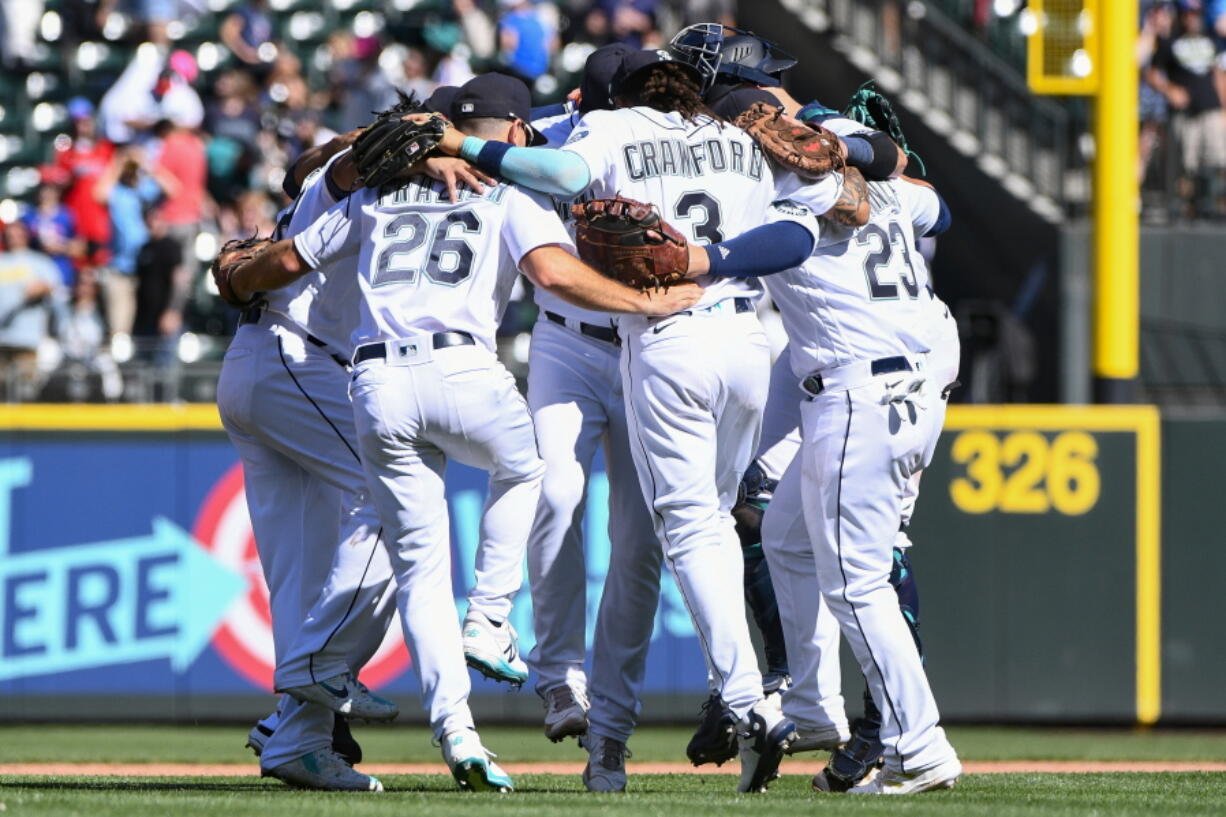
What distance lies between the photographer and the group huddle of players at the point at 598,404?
5.22 metres

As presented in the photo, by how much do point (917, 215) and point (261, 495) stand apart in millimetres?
2201

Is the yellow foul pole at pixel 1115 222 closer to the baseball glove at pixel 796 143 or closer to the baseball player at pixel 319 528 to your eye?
the baseball glove at pixel 796 143

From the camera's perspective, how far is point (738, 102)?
5711 mm

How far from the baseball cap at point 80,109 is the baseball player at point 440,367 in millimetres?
8726

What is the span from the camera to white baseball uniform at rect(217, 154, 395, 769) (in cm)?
557

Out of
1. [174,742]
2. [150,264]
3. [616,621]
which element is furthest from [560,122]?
[150,264]

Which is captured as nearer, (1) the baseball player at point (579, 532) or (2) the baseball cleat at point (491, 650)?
(2) the baseball cleat at point (491, 650)

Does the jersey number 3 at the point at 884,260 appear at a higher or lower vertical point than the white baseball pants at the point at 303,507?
higher

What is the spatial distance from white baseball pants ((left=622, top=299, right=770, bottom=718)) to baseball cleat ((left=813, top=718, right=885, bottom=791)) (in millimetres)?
830

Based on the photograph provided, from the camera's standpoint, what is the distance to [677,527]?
209 inches

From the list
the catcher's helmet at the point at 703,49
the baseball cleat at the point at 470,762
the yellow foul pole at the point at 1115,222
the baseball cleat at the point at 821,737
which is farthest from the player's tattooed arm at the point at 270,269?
the yellow foul pole at the point at 1115,222

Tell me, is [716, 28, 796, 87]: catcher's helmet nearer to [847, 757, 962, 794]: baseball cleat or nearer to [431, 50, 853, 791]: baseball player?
[431, 50, 853, 791]: baseball player

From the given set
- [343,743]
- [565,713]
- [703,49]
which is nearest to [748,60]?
[703,49]

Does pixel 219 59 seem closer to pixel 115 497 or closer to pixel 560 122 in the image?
pixel 115 497
